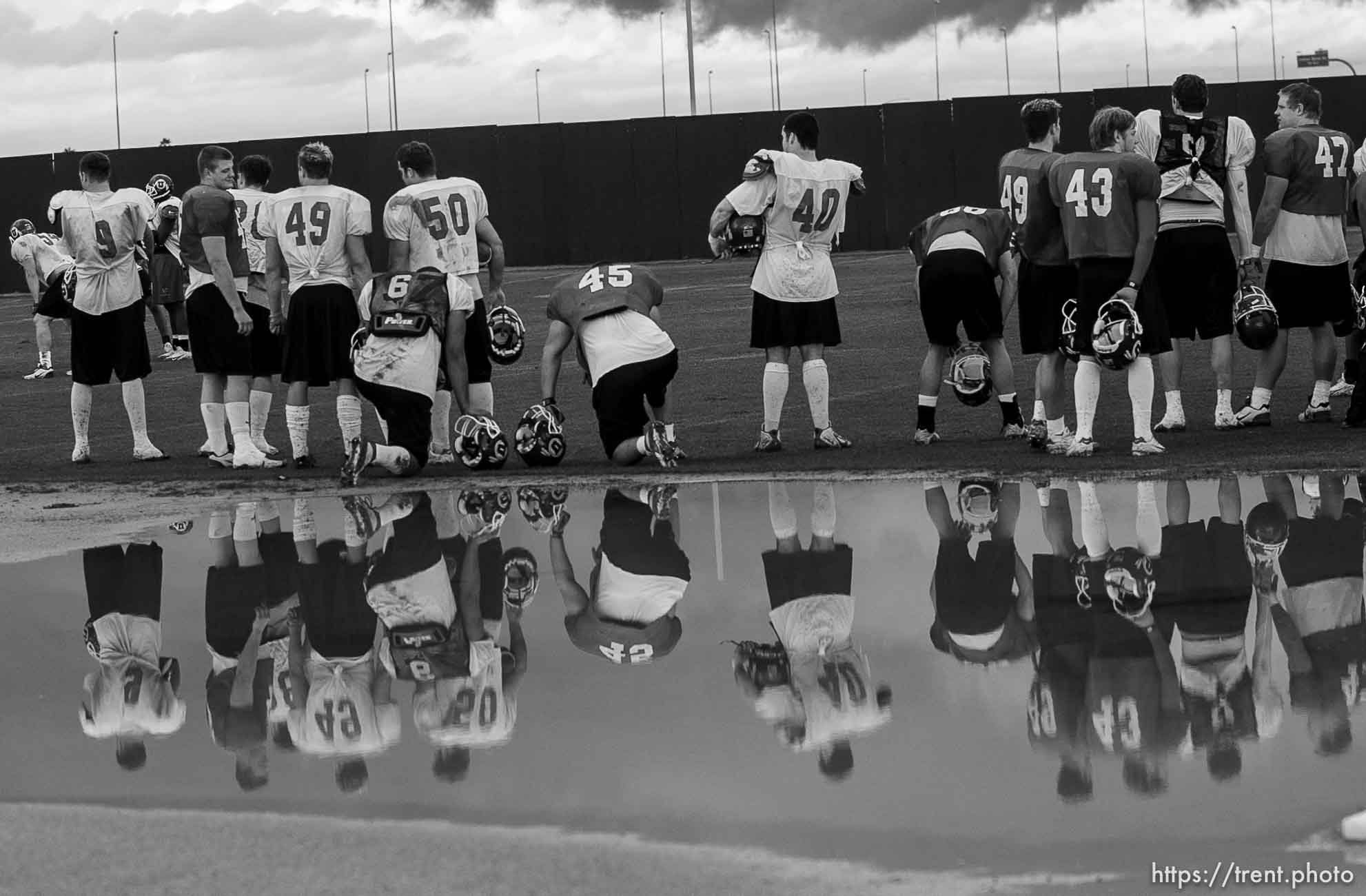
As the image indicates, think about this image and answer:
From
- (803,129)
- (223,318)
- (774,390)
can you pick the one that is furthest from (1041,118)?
(223,318)

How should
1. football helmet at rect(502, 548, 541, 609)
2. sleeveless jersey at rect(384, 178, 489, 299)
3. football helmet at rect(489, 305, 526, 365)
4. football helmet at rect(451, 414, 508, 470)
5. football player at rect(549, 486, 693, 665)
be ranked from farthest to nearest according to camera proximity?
football helmet at rect(489, 305, 526, 365), sleeveless jersey at rect(384, 178, 489, 299), football helmet at rect(451, 414, 508, 470), football helmet at rect(502, 548, 541, 609), football player at rect(549, 486, 693, 665)

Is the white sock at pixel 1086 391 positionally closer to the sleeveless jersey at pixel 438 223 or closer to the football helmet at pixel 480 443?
the football helmet at pixel 480 443

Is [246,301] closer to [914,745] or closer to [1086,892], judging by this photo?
[914,745]

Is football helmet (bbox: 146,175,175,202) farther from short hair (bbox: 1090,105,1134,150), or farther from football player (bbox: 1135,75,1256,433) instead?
short hair (bbox: 1090,105,1134,150)

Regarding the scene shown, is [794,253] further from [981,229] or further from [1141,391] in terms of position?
[1141,391]

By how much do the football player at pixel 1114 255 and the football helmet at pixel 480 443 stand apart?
11.0ft

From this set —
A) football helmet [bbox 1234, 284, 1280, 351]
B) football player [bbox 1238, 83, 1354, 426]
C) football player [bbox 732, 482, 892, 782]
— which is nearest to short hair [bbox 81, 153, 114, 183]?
football player [bbox 732, 482, 892, 782]

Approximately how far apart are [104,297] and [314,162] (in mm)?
2158

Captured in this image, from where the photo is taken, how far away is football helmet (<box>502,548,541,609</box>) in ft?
23.5

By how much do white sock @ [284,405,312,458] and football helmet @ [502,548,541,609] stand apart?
137 inches

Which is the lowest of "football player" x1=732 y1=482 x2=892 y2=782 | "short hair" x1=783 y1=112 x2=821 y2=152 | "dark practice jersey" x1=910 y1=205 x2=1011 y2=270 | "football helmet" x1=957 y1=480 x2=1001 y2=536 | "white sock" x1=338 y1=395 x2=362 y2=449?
"football player" x1=732 y1=482 x2=892 y2=782

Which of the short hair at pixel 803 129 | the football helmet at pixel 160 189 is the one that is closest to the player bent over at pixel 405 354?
the short hair at pixel 803 129

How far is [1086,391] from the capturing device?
10086mm

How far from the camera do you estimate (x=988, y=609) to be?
21.7ft
